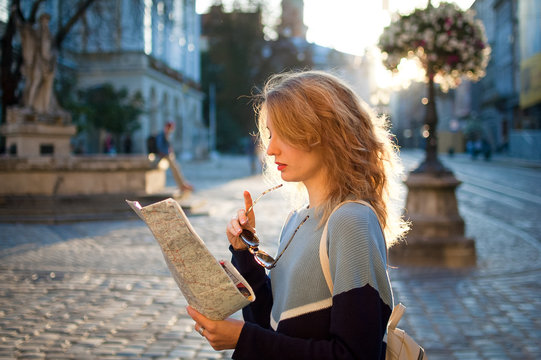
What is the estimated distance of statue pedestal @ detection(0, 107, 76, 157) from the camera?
13859 mm

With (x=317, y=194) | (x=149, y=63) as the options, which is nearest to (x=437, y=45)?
(x=317, y=194)

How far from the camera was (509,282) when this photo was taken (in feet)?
20.2

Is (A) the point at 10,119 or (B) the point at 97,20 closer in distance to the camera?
(A) the point at 10,119

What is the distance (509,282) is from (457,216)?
1.54 metres

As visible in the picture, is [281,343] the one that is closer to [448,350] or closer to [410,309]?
[448,350]

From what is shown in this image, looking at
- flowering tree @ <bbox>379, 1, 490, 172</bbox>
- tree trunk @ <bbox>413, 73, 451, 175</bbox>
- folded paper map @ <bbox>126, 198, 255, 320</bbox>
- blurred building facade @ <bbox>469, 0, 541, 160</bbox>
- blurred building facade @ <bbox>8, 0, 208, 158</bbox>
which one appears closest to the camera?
folded paper map @ <bbox>126, 198, 255, 320</bbox>

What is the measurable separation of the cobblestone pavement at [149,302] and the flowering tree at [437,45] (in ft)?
6.86

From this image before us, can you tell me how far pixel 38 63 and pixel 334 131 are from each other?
13985 mm

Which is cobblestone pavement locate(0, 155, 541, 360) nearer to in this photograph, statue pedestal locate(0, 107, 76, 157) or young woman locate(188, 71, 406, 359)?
young woman locate(188, 71, 406, 359)

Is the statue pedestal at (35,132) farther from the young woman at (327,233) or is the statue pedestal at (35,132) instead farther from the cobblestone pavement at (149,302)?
the young woman at (327,233)

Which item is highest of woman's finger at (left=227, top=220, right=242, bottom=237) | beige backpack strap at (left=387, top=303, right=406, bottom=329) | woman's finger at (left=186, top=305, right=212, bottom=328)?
woman's finger at (left=227, top=220, right=242, bottom=237)

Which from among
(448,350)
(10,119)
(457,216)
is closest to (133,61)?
(10,119)

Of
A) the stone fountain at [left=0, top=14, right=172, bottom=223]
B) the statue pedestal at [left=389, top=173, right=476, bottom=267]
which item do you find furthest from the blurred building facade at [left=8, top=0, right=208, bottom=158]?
the statue pedestal at [left=389, top=173, right=476, bottom=267]

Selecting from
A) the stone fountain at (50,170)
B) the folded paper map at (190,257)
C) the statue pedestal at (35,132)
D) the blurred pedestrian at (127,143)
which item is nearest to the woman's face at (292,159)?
the folded paper map at (190,257)
